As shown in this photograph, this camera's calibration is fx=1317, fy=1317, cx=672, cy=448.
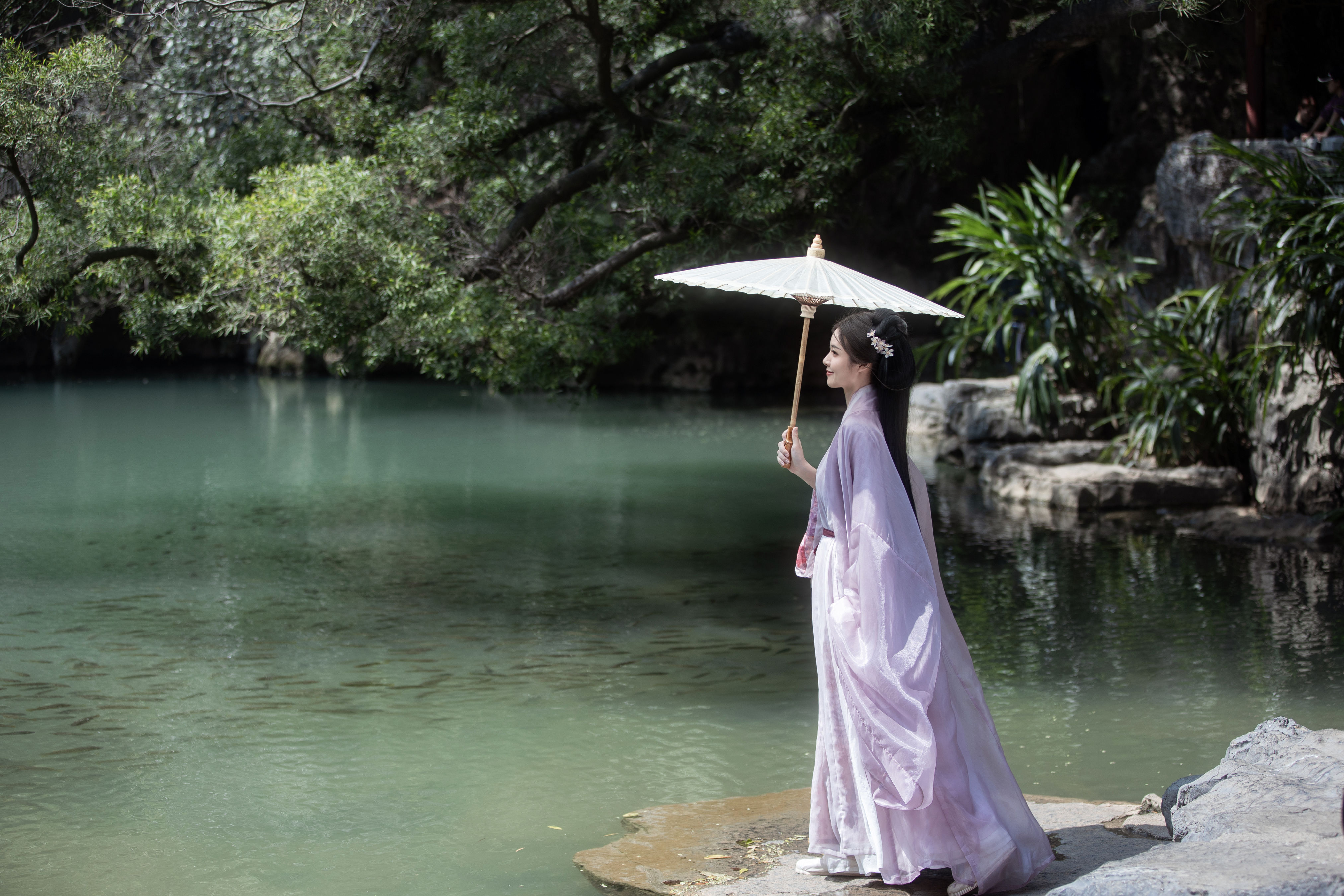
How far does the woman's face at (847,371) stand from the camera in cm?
323

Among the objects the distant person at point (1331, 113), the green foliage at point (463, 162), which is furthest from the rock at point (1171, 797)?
the distant person at point (1331, 113)

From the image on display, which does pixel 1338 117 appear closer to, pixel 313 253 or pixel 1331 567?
pixel 1331 567

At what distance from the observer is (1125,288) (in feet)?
40.1

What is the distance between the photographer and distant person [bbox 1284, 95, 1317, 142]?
444 inches

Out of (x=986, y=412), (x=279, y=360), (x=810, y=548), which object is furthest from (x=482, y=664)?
(x=279, y=360)

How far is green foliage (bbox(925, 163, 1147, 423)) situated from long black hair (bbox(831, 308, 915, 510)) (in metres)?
7.87

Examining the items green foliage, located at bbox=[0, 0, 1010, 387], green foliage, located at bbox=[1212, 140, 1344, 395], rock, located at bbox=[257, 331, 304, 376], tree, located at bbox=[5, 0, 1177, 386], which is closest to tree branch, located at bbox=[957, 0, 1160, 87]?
tree, located at bbox=[5, 0, 1177, 386]

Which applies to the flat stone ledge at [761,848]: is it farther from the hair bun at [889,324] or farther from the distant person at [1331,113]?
the distant person at [1331,113]

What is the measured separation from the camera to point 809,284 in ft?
11.2

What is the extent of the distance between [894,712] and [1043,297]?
8.83 m

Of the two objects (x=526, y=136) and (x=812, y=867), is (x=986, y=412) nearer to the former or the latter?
(x=526, y=136)

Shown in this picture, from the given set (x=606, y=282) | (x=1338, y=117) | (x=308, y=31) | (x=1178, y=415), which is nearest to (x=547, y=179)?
(x=606, y=282)

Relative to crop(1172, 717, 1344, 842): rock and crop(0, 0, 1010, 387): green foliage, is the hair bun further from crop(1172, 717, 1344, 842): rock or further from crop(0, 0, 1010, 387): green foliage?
crop(0, 0, 1010, 387): green foliage

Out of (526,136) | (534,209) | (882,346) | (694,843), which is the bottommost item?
(694,843)
